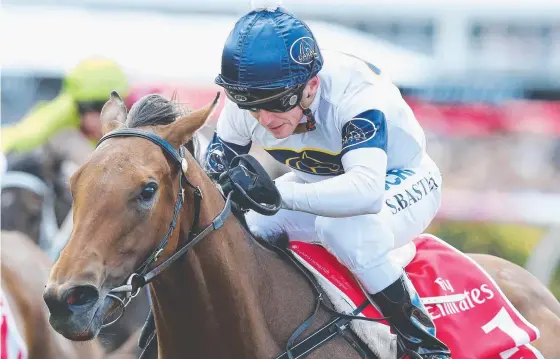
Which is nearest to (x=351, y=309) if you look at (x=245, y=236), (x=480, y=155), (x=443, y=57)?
(x=245, y=236)

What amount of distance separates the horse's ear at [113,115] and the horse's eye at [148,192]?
382 millimetres

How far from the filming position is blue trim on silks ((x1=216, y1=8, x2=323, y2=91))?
2988mm

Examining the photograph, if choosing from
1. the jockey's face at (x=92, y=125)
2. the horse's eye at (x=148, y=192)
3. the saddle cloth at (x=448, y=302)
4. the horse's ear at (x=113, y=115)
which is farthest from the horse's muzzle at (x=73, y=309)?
the jockey's face at (x=92, y=125)

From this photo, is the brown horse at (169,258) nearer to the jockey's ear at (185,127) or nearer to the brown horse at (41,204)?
the jockey's ear at (185,127)

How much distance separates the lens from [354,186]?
296cm

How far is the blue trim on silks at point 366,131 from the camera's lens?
3.09m

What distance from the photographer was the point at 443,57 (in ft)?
42.0

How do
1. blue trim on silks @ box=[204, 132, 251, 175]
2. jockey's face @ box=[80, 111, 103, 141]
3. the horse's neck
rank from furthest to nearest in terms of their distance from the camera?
jockey's face @ box=[80, 111, 103, 141], blue trim on silks @ box=[204, 132, 251, 175], the horse's neck

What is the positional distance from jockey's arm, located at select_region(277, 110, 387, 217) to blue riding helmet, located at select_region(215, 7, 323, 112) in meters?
0.28

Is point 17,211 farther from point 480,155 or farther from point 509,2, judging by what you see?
point 509,2

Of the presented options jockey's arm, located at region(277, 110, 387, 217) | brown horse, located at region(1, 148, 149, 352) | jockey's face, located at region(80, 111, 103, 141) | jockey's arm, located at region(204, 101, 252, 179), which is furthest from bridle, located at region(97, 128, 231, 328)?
jockey's face, located at region(80, 111, 103, 141)

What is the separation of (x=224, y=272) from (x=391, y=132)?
92cm

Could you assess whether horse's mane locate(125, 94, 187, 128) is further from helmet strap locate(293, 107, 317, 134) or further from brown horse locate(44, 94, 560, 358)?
helmet strap locate(293, 107, 317, 134)

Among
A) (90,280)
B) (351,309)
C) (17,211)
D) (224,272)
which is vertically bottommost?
(17,211)
